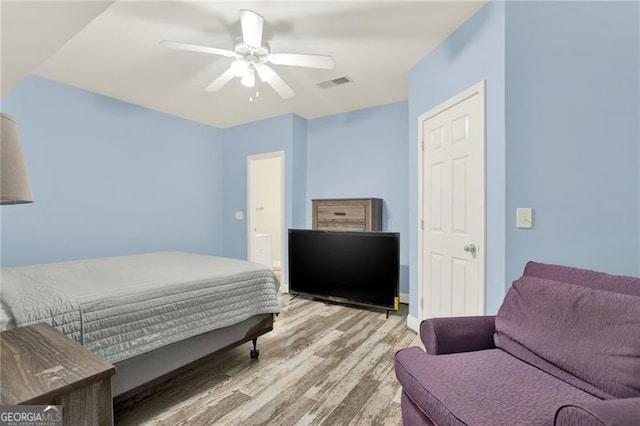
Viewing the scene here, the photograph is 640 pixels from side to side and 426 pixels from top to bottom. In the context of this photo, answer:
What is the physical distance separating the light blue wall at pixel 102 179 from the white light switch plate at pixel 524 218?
13.7ft

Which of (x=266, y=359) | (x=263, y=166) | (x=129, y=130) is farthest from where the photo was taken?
(x=263, y=166)

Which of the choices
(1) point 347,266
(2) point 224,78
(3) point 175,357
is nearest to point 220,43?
(2) point 224,78

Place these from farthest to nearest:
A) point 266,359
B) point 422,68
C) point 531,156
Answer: point 422,68, point 266,359, point 531,156

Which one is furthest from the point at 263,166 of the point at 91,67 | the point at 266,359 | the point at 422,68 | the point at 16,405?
the point at 16,405

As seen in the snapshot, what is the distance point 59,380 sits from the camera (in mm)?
806

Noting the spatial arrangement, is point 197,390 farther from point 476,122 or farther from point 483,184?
point 476,122

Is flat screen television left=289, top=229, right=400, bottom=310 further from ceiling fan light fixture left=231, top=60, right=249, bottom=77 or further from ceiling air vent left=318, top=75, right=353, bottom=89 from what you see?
ceiling fan light fixture left=231, top=60, right=249, bottom=77

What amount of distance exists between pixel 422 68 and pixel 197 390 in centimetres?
322

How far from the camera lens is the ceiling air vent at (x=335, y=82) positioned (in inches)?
124

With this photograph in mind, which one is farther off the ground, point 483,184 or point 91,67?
point 91,67

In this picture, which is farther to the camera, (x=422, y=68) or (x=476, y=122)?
(x=422, y=68)

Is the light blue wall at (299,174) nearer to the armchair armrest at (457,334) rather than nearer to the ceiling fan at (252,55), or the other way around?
the ceiling fan at (252,55)

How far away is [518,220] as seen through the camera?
1.90 metres

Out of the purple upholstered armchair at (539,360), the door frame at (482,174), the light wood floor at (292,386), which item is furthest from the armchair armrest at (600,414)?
the door frame at (482,174)
